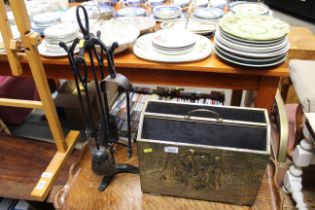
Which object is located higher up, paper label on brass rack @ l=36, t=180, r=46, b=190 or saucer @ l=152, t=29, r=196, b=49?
saucer @ l=152, t=29, r=196, b=49

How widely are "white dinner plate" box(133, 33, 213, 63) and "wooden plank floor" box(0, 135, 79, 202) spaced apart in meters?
0.60


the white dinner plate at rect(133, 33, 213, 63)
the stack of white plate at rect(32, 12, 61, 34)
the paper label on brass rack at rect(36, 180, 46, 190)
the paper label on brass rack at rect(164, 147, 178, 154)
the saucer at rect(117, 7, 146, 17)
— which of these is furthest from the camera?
the saucer at rect(117, 7, 146, 17)

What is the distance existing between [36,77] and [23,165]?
0.54 metres

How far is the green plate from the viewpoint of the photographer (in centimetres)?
88

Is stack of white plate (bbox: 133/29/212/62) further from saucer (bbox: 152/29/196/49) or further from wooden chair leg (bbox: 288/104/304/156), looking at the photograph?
wooden chair leg (bbox: 288/104/304/156)

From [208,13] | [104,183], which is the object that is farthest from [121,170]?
[208,13]

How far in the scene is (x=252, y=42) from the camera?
0.87 m

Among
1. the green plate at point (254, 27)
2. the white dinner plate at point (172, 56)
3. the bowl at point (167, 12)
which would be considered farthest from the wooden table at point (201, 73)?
the bowl at point (167, 12)

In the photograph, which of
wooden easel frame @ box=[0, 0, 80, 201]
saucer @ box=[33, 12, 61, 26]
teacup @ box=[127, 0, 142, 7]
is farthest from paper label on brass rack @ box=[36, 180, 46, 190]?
teacup @ box=[127, 0, 142, 7]

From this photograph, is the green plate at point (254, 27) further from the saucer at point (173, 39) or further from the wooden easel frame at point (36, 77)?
the wooden easel frame at point (36, 77)

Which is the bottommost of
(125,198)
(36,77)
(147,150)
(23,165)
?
(23,165)

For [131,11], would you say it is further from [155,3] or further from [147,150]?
[147,150]

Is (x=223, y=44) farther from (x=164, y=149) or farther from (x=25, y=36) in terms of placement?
(x=25, y=36)

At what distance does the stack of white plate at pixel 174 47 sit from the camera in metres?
0.98
